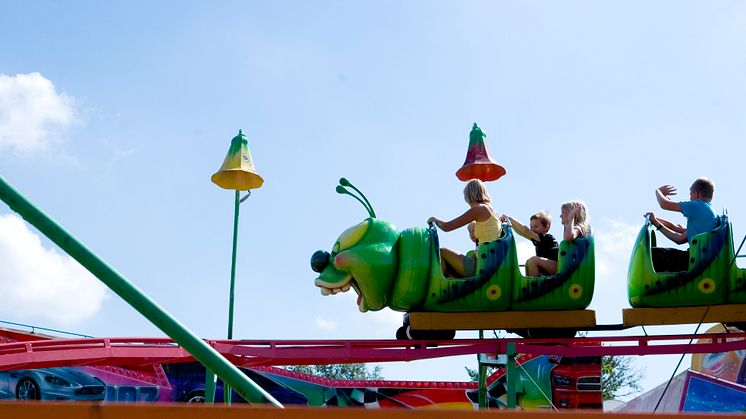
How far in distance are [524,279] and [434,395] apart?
6.66 m

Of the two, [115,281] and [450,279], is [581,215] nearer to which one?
[450,279]

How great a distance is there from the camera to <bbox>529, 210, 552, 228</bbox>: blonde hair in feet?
18.5

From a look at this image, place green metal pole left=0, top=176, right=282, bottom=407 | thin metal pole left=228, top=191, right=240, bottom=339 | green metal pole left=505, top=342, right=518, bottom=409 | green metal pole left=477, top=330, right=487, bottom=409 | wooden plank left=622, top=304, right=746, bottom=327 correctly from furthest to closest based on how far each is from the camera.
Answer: thin metal pole left=228, top=191, right=240, bottom=339
green metal pole left=477, top=330, right=487, bottom=409
wooden plank left=622, top=304, right=746, bottom=327
green metal pole left=505, top=342, right=518, bottom=409
green metal pole left=0, top=176, right=282, bottom=407

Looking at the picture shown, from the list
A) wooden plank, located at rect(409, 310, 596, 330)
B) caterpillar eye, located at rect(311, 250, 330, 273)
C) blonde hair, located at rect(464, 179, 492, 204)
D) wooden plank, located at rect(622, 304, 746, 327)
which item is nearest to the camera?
wooden plank, located at rect(622, 304, 746, 327)

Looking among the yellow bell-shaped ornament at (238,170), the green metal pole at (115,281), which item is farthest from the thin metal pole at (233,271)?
the green metal pole at (115,281)

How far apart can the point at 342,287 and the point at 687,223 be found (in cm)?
233

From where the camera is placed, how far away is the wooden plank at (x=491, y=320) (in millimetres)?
5109

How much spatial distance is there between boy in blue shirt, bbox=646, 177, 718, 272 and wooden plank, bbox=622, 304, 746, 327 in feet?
1.16

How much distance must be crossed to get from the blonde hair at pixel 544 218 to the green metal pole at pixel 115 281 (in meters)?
4.11

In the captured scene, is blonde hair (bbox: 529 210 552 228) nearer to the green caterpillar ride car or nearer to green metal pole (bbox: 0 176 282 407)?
the green caterpillar ride car

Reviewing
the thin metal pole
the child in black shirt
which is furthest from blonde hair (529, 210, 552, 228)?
the thin metal pole

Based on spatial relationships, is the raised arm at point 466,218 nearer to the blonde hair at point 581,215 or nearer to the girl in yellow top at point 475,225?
the girl in yellow top at point 475,225

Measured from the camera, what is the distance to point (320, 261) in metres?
5.46

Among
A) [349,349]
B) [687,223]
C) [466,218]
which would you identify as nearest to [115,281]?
[349,349]
